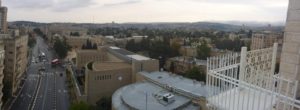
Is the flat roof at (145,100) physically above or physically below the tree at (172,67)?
above

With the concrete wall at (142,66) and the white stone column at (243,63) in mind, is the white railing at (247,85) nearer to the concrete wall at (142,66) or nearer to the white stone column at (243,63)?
the white stone column at (243,63)

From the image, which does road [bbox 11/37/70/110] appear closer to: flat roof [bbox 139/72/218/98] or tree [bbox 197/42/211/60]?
flat roof [bbox 139/72/218/98]

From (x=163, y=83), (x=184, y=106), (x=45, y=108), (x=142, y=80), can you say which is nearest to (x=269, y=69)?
(x=184, y=106)

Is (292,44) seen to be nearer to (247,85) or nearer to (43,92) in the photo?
(247,85)

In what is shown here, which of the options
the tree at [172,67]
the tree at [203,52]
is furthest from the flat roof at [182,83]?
the tree at [203,52]

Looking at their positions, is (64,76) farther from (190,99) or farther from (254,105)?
(254,105)

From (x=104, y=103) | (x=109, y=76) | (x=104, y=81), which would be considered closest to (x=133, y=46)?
(x=109, y=76)

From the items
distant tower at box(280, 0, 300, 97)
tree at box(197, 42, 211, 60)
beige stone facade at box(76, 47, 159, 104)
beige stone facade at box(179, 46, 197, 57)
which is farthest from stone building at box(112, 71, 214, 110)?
beige stone facade at box(179, 46, 197, 57)
